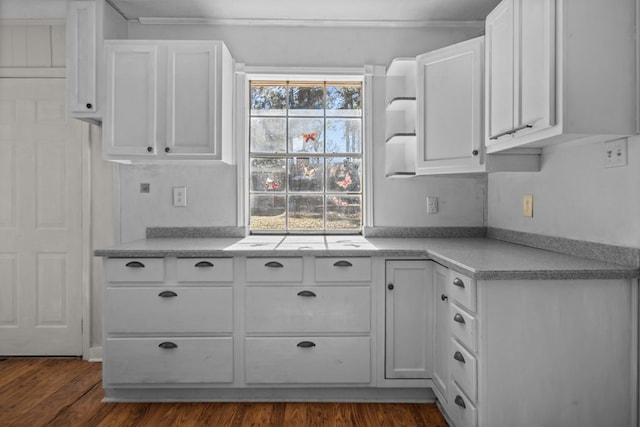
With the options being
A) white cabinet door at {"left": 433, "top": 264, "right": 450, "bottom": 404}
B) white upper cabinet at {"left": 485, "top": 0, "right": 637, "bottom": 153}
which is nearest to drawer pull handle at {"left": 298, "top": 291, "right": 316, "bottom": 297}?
white cabinet door at {"left": 433, "top": 264, "right": 450, "bottom": 404}

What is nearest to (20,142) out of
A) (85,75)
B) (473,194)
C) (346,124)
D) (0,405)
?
(85,75)

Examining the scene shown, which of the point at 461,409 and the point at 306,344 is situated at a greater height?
the point at 306,344

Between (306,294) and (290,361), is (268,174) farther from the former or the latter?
(290,361)

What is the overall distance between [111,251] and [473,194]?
248cm

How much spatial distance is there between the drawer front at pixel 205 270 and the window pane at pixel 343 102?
1.49 m

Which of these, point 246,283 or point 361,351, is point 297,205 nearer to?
point 246,283

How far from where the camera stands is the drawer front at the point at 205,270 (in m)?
2.39

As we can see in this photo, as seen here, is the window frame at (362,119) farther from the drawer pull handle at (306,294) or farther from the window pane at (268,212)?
the drawer pull handle at (306,294)

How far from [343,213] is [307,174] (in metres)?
0.41

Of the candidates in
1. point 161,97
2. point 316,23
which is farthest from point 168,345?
point 316,23

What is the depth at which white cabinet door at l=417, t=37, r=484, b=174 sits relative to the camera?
2.40m

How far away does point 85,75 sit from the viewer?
2703 millimetres

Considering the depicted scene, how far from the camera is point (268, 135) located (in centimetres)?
321

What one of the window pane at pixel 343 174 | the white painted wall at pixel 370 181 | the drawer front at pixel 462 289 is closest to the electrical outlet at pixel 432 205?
the white painted wall at pixel 370 181
